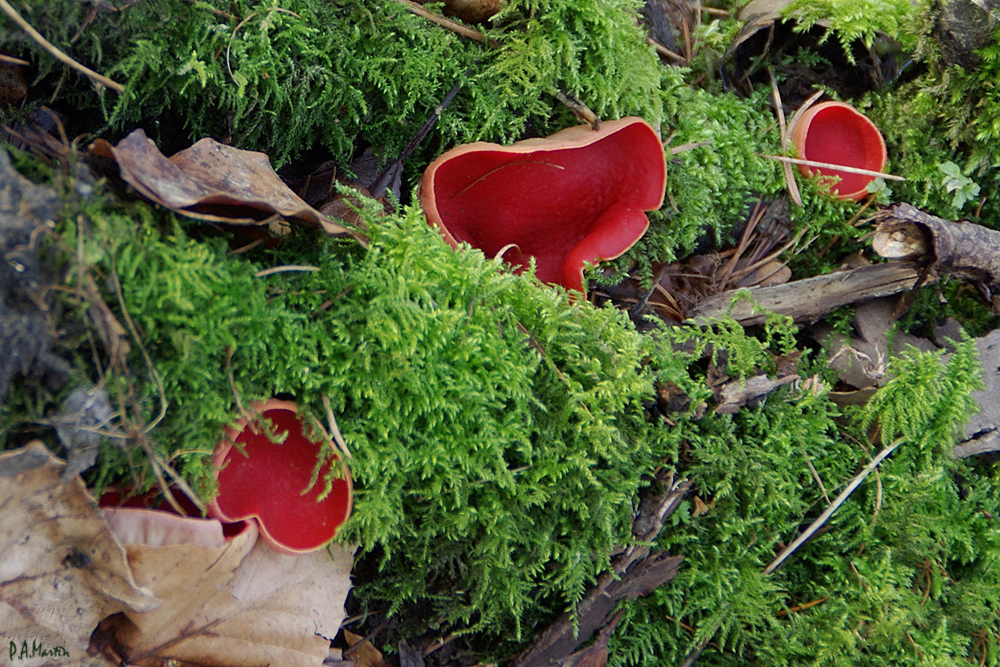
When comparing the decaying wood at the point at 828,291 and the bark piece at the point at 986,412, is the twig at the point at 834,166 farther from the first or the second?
the bark piece at the point at 986,412

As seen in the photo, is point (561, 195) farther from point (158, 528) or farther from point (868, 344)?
point (158, 528)

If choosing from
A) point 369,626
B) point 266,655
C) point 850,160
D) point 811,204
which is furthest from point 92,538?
point 850,160

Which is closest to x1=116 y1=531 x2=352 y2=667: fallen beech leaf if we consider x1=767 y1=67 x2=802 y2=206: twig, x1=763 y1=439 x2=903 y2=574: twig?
x1=763 y1=439 x2=903 y2=574: twig

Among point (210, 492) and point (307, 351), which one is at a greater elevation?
point (307, 351)

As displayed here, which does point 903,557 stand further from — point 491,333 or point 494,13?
point 494,13

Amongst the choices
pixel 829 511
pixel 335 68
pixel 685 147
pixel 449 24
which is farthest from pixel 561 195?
pixel 829 511

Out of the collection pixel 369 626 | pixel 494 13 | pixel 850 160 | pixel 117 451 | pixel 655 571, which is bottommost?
pixel 369 626
